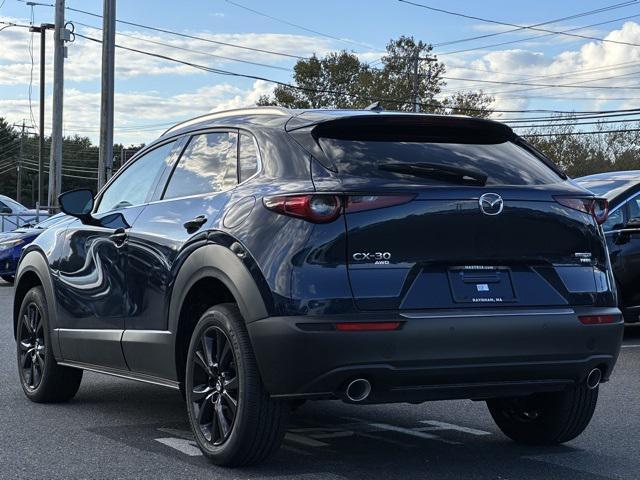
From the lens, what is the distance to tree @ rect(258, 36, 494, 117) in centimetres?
7344

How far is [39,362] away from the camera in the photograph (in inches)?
289

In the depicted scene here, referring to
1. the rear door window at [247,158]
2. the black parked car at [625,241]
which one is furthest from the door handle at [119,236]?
the black parked car at [625,241]

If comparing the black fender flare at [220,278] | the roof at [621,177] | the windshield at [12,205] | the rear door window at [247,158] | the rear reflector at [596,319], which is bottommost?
the windshield at [12,205]

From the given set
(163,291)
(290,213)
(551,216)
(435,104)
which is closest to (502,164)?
(551,216)

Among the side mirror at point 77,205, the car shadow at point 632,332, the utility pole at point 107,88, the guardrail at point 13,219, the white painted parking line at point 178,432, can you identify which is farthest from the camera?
the guardrail at point 13,219

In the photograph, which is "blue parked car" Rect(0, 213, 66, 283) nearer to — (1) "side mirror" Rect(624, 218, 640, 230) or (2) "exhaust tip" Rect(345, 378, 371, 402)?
(1) "side mirror" Rect(624, 218, 640, 230)

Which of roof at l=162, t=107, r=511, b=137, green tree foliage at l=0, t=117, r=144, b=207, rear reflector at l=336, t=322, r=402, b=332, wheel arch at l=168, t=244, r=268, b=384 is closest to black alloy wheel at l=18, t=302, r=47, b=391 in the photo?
wheel arch at l=168, t=244, r=268, b=384

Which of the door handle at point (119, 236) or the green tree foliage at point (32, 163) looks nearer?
the door handle at point (119, 236)

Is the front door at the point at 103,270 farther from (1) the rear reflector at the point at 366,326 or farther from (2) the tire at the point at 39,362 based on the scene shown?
(1) the rear reflector at the point at 366,326

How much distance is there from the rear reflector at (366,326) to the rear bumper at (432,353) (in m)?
0.02

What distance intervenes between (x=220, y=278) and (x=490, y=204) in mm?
1337

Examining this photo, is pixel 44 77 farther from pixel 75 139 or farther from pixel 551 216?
pixel 75 139

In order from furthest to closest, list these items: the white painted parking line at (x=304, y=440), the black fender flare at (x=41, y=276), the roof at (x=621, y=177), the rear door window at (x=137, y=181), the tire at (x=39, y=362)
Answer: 1. the roof at (x=621, y=177)
2. the tire at (x=39, y=362)
3. the black fender flare at (x=41, y=276)
4. the rear door window at (x=137, y=181)
5. the white painted parking line at (x=304, y=440)

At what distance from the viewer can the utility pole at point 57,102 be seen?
1228 inches
